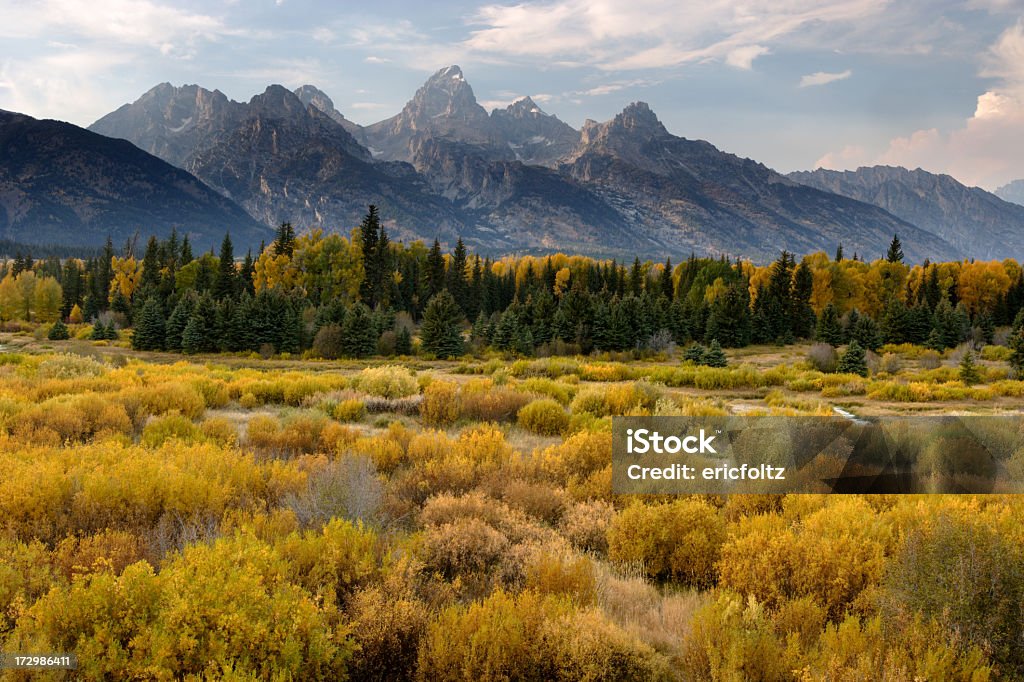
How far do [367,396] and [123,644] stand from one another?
35.4 ft

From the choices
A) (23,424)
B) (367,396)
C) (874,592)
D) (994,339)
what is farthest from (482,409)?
(994,339)

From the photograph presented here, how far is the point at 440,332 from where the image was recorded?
46.5 metres

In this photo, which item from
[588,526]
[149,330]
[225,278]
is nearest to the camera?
[588,526]

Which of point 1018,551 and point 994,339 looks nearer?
point 1018,551

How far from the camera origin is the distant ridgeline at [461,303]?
4741 cm

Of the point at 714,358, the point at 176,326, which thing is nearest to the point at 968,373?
the point at 714,358

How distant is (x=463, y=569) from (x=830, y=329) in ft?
189

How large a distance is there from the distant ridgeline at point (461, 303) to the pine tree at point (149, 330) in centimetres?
11

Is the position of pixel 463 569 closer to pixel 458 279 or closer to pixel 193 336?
pixel 193 336

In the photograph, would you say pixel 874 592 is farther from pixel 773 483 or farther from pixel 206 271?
pixel 206 271

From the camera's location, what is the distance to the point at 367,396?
14.4 m

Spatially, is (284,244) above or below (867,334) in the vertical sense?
above

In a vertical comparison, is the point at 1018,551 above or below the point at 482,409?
above

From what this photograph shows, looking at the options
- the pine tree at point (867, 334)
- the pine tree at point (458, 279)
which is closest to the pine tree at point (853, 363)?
the pine tree at point (867, 334)
